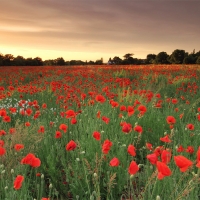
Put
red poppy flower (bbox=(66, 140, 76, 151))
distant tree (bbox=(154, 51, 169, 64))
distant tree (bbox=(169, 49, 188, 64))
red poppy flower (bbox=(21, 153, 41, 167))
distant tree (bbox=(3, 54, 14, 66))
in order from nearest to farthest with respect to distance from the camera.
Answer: red poppy flower (bbox=(21, 153, 41, 167))
red poppy flower (bbox=(66, 140, 76, 151))
distant tree (bbox=(3, 54, 14, 66))
distant tree (bbox=(169, 49, 188, 64))
distant tree (bbox=(154, 51, 169, 64))

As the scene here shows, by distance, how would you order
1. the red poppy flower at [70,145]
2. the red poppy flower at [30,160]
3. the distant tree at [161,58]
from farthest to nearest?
the distant tree at [161,58] < the red poppy flower at [70,145] < the red poppy flower at [30,160]

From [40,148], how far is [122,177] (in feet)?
3.69

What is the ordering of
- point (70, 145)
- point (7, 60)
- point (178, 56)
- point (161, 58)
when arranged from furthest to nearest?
point (161, 58)
point (178, 56)
point (7, 60)
point (70, 145)

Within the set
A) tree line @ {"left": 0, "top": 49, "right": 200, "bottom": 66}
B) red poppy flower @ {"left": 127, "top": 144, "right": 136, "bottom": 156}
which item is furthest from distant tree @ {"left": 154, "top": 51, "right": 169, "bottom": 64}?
red poppy flower @ {"left": 127, "top": 144, "right": 136, "bottom": 156}

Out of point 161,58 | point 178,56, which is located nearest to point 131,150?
point 178,56

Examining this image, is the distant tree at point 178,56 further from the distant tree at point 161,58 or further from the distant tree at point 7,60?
the distant tree at point 7,60

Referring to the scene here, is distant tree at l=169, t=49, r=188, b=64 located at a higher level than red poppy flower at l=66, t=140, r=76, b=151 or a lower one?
lower

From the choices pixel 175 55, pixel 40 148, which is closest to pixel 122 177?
pixel 40 148

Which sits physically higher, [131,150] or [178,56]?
[131,150]

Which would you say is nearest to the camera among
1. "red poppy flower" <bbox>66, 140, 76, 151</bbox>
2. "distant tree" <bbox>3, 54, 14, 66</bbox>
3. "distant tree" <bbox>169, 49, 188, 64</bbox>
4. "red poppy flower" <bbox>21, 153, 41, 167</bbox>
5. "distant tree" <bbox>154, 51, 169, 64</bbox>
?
"red poppy flower" <bbox>21, 153, 41, 167</bbox>

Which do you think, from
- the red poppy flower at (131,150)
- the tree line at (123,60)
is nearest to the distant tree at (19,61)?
the tree line at (123,60)

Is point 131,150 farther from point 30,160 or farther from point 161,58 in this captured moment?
point 161,58

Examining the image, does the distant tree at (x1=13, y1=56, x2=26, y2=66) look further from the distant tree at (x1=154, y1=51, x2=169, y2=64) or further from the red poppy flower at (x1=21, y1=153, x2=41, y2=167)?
the red poppy flower at (x1=21, y1=153, x2=41, y2=167)

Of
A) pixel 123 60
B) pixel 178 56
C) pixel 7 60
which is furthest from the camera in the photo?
pixel 123 60
